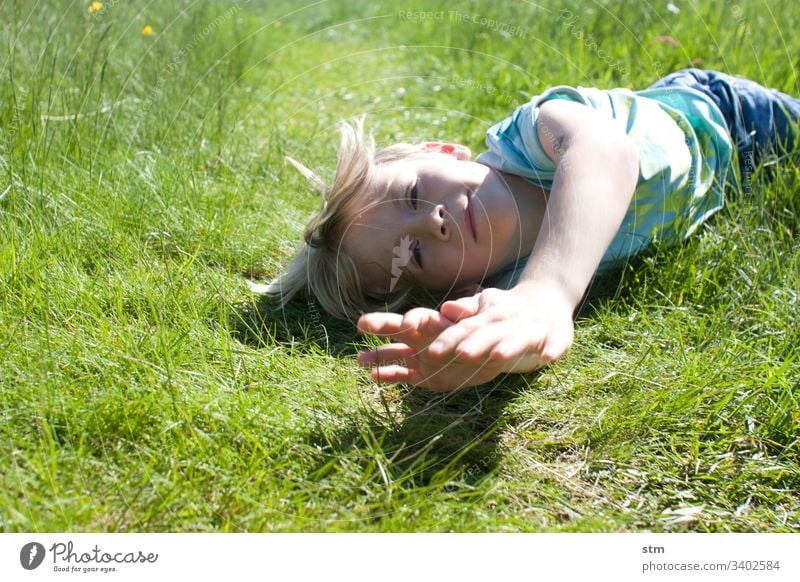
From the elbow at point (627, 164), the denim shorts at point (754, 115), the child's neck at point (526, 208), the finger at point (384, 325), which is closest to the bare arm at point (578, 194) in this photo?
the elbow at point (627, 164)

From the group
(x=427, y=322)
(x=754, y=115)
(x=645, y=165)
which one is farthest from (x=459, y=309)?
(x=754, y=115)

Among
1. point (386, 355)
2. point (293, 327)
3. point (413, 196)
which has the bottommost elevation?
point (293, 327)

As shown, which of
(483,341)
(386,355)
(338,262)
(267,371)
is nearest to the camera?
(483,341)

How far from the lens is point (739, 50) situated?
2.48m

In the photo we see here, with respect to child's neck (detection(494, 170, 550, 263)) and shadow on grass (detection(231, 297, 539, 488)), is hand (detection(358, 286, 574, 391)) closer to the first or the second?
shadow on grass (detection(231, 297, 539, 488))

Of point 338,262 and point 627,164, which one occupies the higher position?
point 627,164

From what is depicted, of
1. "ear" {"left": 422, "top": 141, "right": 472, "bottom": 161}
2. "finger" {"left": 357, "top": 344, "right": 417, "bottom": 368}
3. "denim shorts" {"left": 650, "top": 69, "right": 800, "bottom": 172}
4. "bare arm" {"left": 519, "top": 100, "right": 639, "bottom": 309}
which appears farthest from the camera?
"denim shorts" {"left": 650, "top": 69, "right": 800, "bottom": 172}

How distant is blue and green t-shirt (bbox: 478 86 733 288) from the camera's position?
1.54m

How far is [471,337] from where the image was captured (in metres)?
1.00

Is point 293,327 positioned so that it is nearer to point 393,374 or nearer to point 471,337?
point 393,374

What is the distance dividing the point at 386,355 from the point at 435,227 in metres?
0.37

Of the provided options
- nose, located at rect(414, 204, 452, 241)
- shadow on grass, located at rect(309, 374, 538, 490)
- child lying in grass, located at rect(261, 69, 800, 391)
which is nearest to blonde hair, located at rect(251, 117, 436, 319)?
child lying in grass, located at rect(261, 69, 800, 391)

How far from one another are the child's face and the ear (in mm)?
118

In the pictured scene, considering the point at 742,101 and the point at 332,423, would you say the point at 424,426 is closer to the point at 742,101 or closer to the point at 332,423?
the point at 332,423
